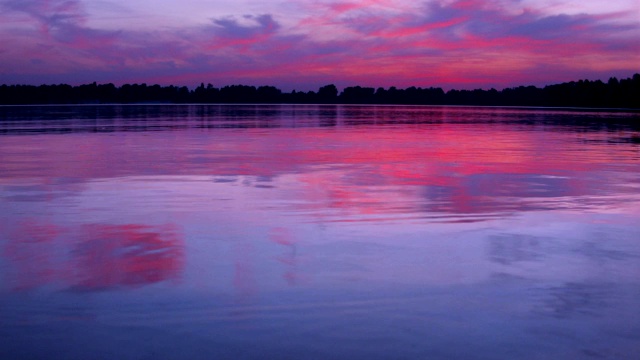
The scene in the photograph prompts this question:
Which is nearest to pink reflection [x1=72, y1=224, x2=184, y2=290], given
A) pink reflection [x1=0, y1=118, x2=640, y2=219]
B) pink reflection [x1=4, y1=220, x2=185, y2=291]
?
pink reflection [x1=4, y1=220, x2=185, y2=291]

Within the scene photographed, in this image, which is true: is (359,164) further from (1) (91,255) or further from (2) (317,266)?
(1) (91,255)

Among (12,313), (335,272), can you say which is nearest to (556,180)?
(335,272)

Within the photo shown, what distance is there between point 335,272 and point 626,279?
91.0 inches

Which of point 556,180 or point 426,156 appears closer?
point 556,180

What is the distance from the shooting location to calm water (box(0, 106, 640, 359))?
397 cm

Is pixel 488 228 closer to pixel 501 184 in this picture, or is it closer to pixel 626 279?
pixel 626 279

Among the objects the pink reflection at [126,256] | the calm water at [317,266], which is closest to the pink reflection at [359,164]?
the calm water at [317,266]

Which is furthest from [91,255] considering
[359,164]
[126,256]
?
[359,164]

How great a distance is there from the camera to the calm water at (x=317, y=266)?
3.97 meters

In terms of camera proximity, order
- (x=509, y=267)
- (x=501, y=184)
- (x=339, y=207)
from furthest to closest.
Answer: (x=501, y=184) < (x=339, y=207) < (x=509, y=267)

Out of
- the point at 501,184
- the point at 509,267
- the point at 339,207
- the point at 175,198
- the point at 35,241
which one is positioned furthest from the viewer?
the point at 501,184

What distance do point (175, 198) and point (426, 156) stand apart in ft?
26.2

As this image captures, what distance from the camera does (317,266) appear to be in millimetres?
5527

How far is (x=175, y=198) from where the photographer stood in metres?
8.84
